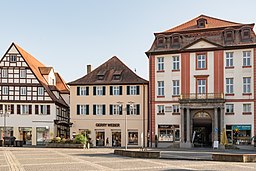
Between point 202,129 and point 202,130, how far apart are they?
0.42 feet

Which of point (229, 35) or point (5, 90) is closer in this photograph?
point (229, 35)

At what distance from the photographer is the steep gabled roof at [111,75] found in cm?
5825

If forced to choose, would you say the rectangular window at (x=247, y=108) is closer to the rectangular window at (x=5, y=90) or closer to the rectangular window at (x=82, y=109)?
the rectangular window at (x=82, y=109)

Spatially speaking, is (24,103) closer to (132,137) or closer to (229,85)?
(132,137)

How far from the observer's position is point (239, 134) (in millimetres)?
50688

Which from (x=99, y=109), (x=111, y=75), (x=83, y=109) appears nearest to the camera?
(x=99, y=109)

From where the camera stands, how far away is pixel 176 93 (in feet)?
177

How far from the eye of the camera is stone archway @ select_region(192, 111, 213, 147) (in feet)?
171

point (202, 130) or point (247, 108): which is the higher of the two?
point (247, 108)

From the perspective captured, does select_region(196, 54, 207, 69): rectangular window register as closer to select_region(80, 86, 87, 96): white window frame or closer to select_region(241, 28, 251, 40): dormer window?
select_region(241, 28, 251, 40): dormer window

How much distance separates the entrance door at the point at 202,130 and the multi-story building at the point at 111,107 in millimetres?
7079

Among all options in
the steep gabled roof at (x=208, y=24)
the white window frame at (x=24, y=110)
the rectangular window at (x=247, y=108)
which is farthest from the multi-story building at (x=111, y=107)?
the rectangular window at (x=247, y=108)

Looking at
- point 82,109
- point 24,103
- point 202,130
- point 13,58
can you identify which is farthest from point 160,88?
point 13,58

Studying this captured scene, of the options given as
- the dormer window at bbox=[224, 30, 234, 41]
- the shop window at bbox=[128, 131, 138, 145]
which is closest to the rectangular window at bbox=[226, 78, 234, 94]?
the dormer window at bbox=[224, 30, 234, 41]
